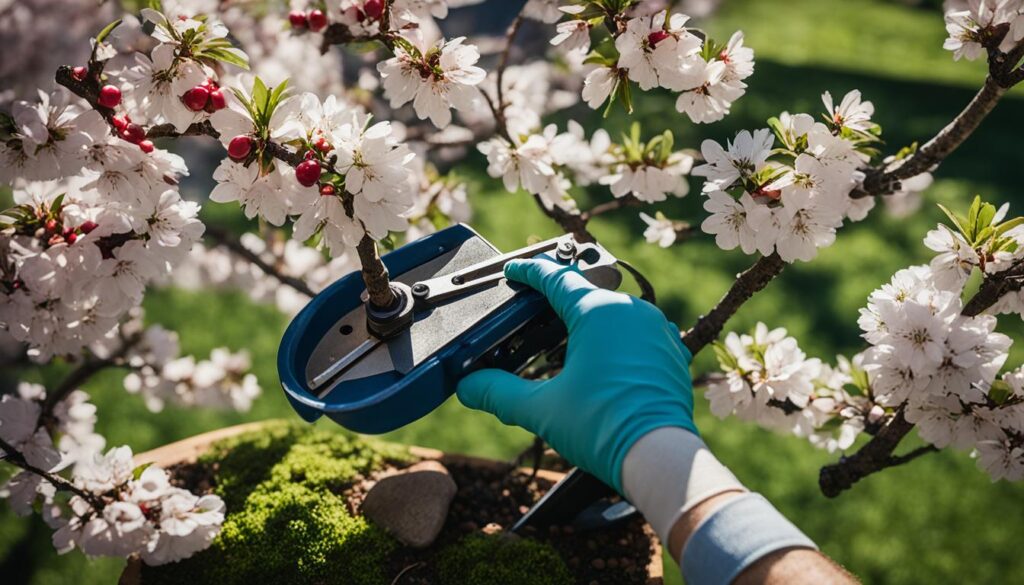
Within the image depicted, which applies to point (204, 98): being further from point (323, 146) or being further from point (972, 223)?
point (972, 223)

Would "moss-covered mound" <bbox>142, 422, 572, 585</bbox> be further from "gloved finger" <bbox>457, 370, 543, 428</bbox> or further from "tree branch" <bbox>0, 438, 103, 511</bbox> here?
"gloved finger" <bbox>457, 370, 543, 428</bbox>

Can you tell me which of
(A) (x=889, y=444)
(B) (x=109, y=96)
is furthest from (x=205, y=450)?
(A) (x=889, y=444)

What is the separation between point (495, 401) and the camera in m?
1.32

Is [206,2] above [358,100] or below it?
above

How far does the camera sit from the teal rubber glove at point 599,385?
1.20 meters

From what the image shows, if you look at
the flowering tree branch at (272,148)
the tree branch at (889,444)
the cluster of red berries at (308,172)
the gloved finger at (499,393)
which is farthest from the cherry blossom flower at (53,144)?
the tree branch at (889,444)

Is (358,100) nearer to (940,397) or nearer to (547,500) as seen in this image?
(547,500)

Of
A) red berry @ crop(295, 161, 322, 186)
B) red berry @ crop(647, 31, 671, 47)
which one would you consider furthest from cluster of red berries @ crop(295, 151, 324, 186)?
red berry @ crop(647, 31, 671, 47)

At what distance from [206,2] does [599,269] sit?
1.45m

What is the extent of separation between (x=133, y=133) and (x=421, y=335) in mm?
617

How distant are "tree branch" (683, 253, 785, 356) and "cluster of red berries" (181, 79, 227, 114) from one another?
1.03m

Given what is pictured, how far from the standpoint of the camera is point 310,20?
174 cm

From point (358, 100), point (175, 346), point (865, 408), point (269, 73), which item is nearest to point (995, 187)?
point (865, 408)

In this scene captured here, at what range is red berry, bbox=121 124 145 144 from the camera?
1292 millimetres
